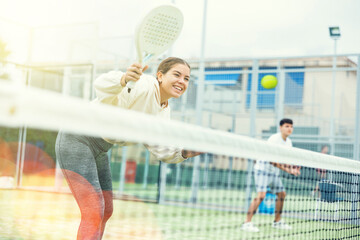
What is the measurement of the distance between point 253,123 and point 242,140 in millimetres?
7921

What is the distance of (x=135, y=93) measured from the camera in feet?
10.4

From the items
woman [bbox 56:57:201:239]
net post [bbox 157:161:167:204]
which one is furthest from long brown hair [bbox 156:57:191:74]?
net post [bbox 157:161:167:204]

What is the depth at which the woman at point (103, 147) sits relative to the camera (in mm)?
2994

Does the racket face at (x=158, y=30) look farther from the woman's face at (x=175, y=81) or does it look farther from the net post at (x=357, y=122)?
the net post at (x=357, y=122)

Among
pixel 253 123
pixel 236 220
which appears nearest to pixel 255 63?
pixel 253 123

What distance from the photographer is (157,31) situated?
3312 millimetres

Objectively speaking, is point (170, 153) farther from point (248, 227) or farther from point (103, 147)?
point (248, 227)

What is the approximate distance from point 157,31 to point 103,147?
Answer: 2.77 ft

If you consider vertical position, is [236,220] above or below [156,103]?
below

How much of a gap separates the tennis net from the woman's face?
1.52 ft

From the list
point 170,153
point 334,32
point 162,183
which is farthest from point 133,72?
point 334,32

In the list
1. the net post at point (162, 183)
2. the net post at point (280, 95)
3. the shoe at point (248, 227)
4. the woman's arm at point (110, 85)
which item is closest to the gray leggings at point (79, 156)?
the woman's arm at point (110, 85)

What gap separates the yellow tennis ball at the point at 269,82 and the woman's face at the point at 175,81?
7017mm

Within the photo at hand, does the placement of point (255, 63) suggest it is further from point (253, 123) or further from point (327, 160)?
point (327, 160)
